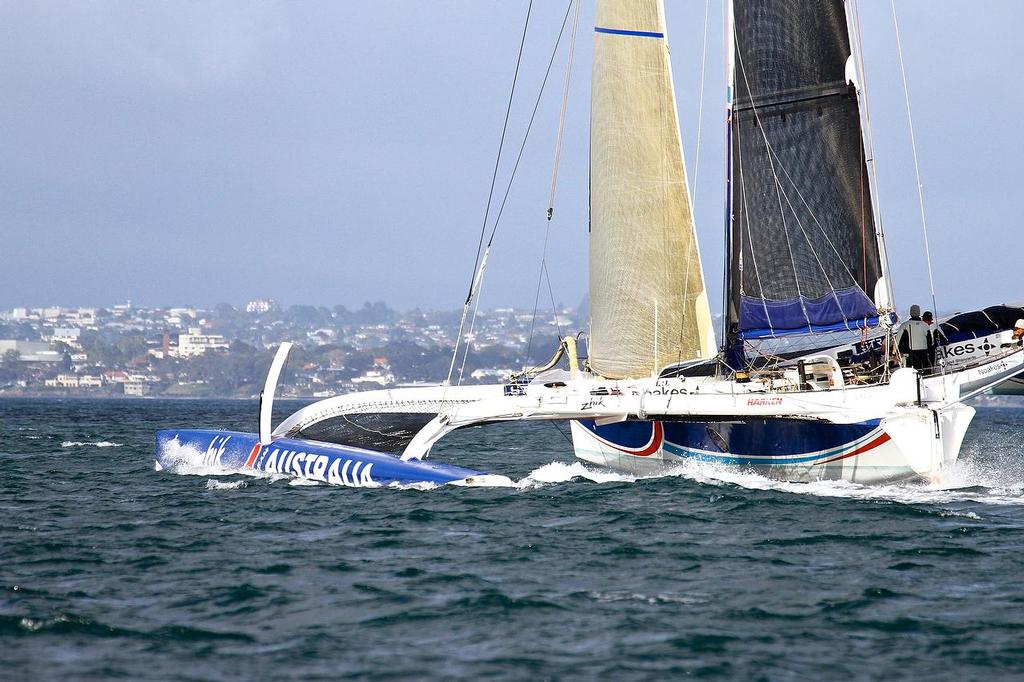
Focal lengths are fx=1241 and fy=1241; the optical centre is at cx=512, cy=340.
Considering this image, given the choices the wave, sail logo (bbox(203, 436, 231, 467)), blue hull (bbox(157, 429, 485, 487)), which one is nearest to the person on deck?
blue hull (bbox(157, 429, 485, 487))

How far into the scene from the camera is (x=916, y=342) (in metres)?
13.5

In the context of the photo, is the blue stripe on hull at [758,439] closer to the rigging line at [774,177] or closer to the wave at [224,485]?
the rigging line at [774,177]

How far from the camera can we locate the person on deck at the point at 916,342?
13.6 meters

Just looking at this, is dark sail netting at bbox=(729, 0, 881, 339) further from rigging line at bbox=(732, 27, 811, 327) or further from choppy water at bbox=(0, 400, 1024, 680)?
choppy water at bbox=(0, 400, 1024, 680)

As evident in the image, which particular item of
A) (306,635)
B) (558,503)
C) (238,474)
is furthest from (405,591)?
(238,474)

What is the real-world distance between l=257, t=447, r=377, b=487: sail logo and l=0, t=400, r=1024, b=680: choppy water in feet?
0.87

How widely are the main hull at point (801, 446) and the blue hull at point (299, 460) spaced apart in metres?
2.61

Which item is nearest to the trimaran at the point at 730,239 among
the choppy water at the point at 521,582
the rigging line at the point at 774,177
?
the rigging line at the point at 774,177

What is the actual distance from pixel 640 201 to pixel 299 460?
522cm

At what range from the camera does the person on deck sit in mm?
13562

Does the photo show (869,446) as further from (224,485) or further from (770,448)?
(224,485)

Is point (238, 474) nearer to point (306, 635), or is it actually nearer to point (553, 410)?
point (553, 410)

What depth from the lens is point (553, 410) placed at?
13367 millimetres

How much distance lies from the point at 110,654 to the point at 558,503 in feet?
20.6
